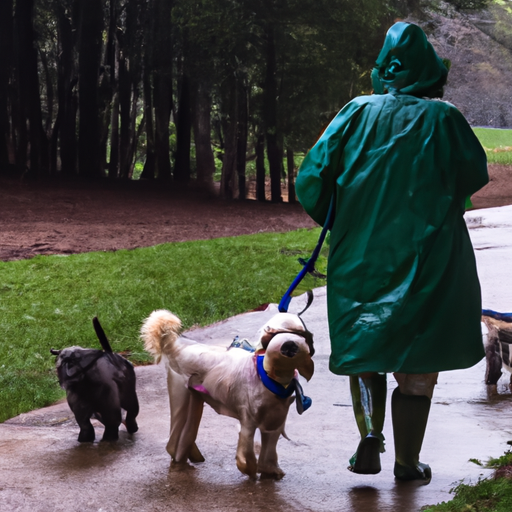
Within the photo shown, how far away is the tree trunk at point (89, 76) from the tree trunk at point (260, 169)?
4439mm

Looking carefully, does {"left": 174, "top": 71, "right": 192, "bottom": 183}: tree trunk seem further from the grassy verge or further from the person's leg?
the grassy verge

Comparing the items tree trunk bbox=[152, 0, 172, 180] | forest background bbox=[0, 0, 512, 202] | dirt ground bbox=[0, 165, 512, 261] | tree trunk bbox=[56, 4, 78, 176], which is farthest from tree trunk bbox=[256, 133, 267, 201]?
tree trunk bbox=[56, 4, 78, 176]

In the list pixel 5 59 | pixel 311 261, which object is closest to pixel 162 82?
pixel 5 59

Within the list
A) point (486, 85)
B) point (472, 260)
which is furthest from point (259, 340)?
point (486, 85)

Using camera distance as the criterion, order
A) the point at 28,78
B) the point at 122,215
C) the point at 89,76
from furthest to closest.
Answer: the point at 89,76, the point at 28,78, the point at 122,215

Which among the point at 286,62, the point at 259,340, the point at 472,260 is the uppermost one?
the point at 286,62

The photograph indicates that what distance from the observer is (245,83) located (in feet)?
75.9

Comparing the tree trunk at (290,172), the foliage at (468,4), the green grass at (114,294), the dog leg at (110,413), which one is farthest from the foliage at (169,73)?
the dog leg at (110,413)

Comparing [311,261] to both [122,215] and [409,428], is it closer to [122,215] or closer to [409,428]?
[409,428]

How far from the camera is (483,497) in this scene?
11.3 feet

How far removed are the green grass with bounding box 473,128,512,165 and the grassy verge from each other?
20491 millimetres

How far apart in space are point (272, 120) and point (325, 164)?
19914mm

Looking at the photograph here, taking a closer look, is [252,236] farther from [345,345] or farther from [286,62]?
[345,345]

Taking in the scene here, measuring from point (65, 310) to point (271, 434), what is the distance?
19.7ft
